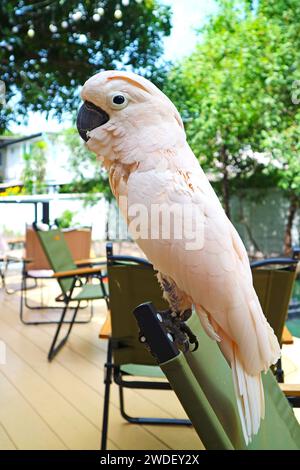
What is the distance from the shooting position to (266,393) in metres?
Answer: 0.90

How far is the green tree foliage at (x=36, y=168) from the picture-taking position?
13.4ft

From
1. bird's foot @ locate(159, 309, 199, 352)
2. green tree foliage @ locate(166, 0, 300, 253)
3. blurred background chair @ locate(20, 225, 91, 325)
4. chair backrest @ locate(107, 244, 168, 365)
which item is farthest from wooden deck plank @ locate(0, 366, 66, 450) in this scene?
green tree foliage @ locate(166, 0, 300, 253)

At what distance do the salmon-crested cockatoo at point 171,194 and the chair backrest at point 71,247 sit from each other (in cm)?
252

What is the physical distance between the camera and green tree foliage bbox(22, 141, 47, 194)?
4.08m

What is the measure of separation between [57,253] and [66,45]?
1895 mm

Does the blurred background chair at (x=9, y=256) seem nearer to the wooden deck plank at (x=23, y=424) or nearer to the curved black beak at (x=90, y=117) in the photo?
the wooden deck plank at (x=23, y=424)

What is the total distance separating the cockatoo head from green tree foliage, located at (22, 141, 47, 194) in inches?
128

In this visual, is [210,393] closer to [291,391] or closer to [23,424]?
[291,391]

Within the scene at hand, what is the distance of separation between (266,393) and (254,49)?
3338mm

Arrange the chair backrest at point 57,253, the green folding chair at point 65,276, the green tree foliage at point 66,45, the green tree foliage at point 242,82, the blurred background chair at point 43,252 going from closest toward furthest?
the green folding chair at point 65,276
the chair backrest at point 57,253
the blurred background chair at point 43,252
the green tree foliage at point 66,45
the green tree foliage at point 242,82

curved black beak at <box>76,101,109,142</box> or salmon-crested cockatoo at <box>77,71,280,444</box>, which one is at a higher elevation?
curved black beak at <box>76,101,109,142</box>

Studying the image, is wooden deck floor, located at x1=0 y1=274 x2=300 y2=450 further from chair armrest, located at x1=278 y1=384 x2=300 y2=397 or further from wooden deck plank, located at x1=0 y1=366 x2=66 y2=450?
chair armrest, located at x1=278 y1=384 x2=300 y2=397

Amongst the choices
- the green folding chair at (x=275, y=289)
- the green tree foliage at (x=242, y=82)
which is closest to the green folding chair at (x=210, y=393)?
the green folding chair at (x=275, y=289)

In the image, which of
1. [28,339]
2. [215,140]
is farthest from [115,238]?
[28,339]
